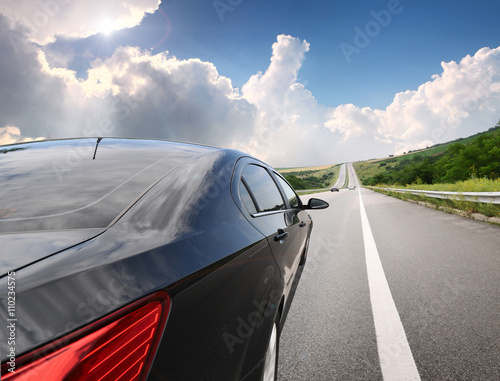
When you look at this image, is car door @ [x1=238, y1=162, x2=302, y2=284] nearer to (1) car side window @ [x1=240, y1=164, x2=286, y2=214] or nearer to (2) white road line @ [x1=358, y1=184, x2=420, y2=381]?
(1) car side window @ [x1=240, y1=164, x2=286, y2=214]

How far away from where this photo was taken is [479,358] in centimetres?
185

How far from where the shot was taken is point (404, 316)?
2.50m

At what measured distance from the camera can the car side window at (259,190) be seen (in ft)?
6.18

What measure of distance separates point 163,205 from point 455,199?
11.0 metres

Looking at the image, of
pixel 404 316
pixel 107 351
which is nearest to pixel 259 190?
pixel 107 351

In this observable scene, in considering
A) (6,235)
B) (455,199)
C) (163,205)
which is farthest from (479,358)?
(455,199)

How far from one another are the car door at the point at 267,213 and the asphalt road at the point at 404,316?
0.62 meters

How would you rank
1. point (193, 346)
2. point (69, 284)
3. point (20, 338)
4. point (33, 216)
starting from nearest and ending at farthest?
point (20, 338)
point (69, 284)
point (193, 346)
point (33, 216)

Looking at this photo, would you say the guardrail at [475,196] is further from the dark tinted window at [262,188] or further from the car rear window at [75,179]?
the car rear window at [75,179]

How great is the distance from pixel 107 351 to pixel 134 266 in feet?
0.79

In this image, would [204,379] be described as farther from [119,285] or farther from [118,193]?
[118,193]

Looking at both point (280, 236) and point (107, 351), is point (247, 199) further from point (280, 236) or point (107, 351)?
point (107, 351)

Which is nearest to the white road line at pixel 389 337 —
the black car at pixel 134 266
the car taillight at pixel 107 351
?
the black car at pixel 134 266

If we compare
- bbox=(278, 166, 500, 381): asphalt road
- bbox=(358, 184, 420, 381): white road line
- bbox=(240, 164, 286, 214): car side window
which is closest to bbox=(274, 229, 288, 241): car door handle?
bbox=(240, 164, 286, 214): car side window
